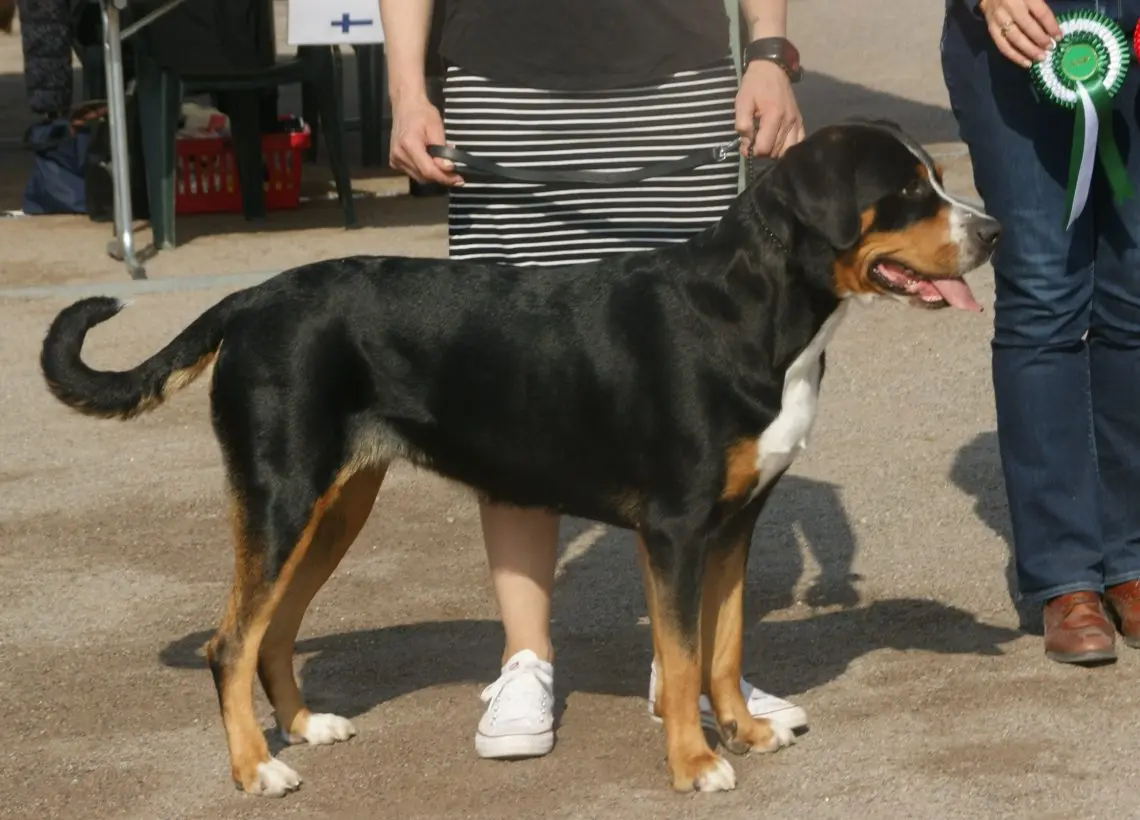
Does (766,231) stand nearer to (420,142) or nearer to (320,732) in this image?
(420,142)

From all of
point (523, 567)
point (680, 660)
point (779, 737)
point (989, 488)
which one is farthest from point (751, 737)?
point (989, 488)

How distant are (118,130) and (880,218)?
639 centimetres

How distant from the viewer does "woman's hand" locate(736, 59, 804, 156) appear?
4.03 meters

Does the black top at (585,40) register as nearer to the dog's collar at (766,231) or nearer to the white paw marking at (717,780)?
the dog's collar at (766,231)

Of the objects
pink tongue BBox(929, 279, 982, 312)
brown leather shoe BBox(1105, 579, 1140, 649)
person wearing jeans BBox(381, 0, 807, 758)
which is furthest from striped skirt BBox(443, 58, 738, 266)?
brown leather shoe BBox(1105, 579, 1140, 649)

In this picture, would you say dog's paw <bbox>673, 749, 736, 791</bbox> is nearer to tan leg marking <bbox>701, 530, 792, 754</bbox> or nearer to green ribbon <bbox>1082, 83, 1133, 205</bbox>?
tan leg marking <bbox>701, 530, 792, 754</bbox>

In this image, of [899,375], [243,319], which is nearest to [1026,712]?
[243,319]

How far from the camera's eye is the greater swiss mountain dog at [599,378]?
380 cm

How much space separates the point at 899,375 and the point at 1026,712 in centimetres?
317

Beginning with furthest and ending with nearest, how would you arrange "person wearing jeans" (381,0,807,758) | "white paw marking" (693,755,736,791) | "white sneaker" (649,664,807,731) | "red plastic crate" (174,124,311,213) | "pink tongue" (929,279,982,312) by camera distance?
1. "red plastic crate" (174,124,311,213)
2. "white sneaker" (649,664,807,731)
3. "person wearing jeans" (381,0,807,758)
4. "white paw marking" (693,755,736,791)
5. "pink tongue" (929,279,982,312)

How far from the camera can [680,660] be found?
3.86 meters

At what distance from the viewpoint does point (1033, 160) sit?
15.0 feet

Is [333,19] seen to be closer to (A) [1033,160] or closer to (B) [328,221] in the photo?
(B) [328,221]

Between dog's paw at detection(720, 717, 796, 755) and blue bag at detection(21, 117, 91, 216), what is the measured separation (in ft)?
26.0
